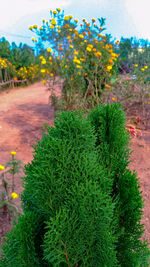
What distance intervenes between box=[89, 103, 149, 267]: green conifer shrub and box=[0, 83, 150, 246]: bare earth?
1.61 metres

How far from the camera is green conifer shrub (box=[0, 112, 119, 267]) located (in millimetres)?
813

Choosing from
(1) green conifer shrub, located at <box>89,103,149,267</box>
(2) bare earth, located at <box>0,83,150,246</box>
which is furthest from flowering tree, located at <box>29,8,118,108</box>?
(1) green conifer shrub, located at <box>89,103,149,267</box>

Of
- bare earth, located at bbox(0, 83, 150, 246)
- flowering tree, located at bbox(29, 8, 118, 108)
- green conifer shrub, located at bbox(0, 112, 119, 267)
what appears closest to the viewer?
green conifer shrub, located at bbox(0, 112, 119, 267)

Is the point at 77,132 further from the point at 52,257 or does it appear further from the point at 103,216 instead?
the point at 52,257

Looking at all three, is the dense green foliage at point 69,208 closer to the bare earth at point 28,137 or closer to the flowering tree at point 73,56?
the bare earth at point 28,137

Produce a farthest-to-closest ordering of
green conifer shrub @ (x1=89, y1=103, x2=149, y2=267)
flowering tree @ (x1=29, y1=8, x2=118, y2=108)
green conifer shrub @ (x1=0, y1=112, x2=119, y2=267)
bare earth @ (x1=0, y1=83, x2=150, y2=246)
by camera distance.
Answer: flowering tree @ (x1=29, y1=8, x2=118, y2=108)
bare earth @ (x1=0, y1=83, x2=150, y2=246)
green conifer shrub @ (x1=89, y1=103, x2=149, y2=267)
green conifer shrub @ (x1=0, y1=112, x2=119, y2=267)

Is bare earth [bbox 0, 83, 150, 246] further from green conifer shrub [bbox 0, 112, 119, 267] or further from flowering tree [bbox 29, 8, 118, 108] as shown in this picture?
green conifer shrub [bbox 0, 112, 119, 267]

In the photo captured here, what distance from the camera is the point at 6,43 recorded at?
1398 centimetres

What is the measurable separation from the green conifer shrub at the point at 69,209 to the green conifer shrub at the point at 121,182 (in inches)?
4.7

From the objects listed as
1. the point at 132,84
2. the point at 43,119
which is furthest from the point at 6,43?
the point at 132,84

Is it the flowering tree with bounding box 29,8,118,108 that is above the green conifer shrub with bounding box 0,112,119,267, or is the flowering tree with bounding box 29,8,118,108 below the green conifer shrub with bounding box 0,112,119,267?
above

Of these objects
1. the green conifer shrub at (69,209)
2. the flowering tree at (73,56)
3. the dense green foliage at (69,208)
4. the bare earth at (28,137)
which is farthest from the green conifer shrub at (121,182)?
the flowering tree at (73,56)

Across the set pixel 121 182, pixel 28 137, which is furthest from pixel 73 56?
Result: pixel 121 182

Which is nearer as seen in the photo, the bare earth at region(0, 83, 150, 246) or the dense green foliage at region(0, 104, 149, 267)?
the dense green foliage at region(0, 104, 149, 267)
